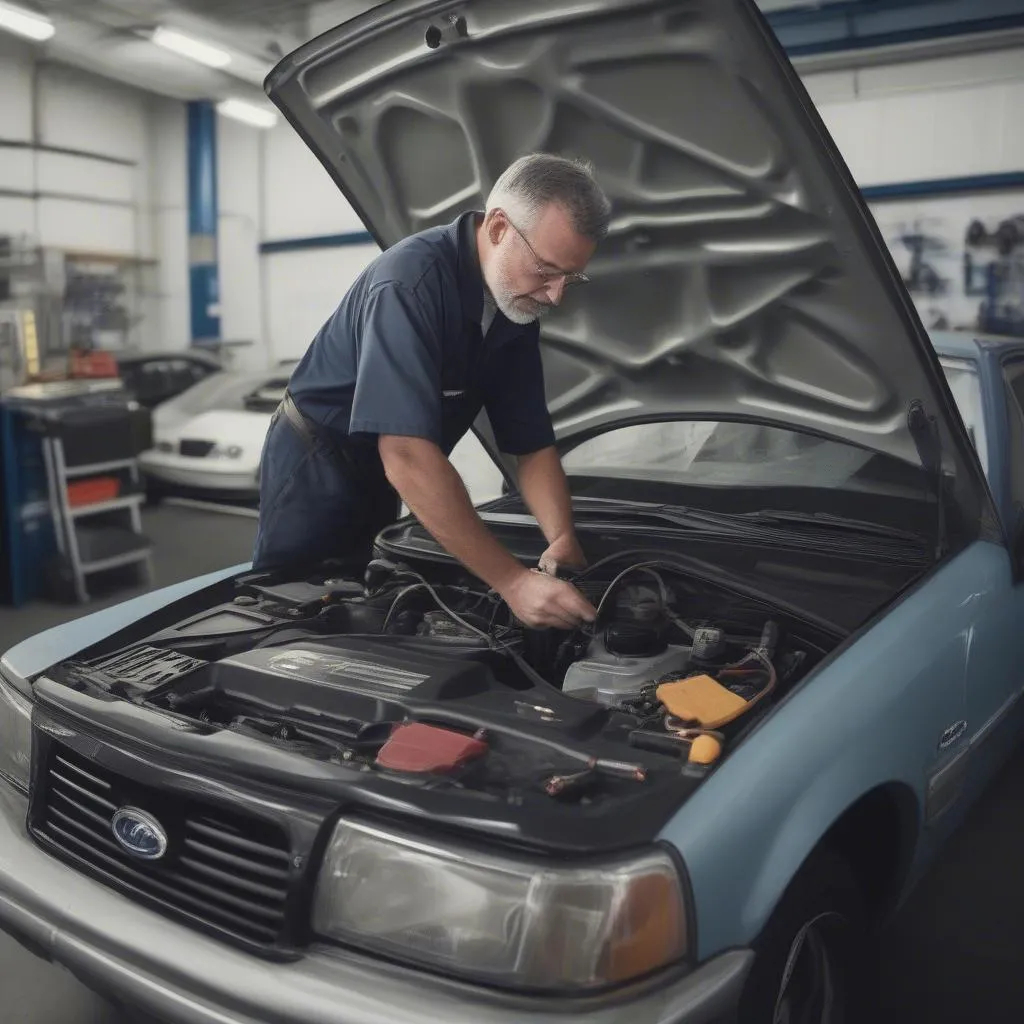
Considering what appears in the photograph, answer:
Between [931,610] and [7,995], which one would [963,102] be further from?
[7,995]

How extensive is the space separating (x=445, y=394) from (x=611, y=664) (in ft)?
2.27

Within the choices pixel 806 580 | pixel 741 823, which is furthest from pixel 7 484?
pixel 741 823

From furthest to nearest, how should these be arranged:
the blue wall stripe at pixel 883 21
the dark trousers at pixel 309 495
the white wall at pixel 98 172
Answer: the white wall at pixel 98 172 → the blue wall stripe at pixel 883 21 → the dark trousers at pixel 309 495

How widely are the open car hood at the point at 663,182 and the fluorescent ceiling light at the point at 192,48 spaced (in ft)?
20.6

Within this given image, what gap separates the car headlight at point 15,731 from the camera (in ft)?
4.71

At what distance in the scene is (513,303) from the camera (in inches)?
68.9

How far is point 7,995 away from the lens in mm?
1687

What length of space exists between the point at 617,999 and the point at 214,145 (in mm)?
10427

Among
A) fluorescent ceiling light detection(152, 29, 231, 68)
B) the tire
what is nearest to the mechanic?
the tire

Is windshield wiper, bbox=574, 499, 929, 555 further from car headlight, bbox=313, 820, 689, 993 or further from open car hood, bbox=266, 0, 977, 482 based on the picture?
car headlight, bbox=313, 820, 689, 993

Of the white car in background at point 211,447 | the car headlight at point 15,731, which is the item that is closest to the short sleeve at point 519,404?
the car headlight at point 15,731

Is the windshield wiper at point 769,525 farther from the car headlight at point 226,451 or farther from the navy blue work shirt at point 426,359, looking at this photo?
the car headlight at point 226,451

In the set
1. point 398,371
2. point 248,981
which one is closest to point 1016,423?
point 398,371

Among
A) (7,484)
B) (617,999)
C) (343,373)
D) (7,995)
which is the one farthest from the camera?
(7,484)
